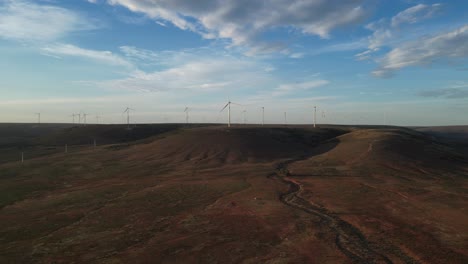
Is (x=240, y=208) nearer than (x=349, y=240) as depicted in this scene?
No

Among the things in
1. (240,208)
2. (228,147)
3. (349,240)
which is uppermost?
(228,147)

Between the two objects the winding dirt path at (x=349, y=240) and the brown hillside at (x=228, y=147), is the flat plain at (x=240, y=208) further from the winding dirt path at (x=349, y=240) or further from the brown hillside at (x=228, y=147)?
the brown hillside at (x=228, y=147)

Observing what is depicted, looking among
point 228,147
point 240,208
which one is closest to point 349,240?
point 240,208

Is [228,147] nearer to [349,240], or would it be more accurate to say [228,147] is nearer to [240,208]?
[240,208]

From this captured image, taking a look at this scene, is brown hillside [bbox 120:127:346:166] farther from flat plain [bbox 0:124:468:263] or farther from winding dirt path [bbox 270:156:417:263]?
winding dirt path [bbox 270:156:417:263]

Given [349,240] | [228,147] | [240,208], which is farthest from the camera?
[228,147]

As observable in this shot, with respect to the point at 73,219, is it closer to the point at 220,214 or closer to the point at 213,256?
the point at 220,214

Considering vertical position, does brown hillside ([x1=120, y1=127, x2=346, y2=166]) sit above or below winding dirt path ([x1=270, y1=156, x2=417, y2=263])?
above

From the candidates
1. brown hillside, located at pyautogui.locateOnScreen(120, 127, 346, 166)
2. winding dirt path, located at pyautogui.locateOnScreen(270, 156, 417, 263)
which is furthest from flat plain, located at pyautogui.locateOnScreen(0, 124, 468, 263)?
brown hillside, located at pyautogui.locateOnScreen(120, 127, 346, 166)

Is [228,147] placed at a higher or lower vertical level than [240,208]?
higher
